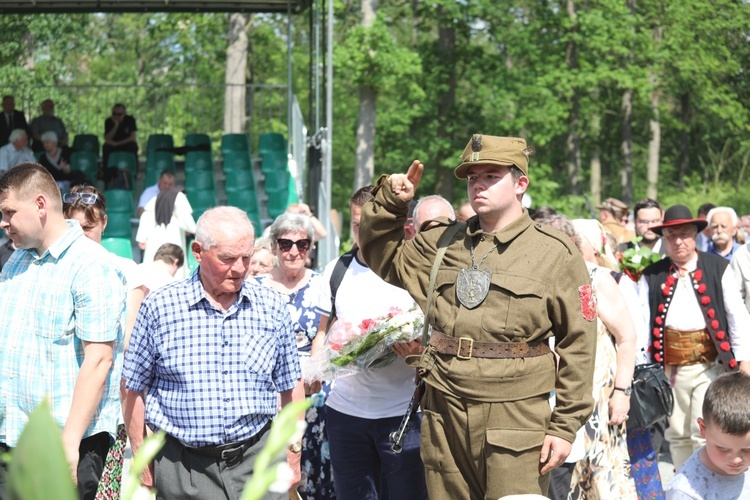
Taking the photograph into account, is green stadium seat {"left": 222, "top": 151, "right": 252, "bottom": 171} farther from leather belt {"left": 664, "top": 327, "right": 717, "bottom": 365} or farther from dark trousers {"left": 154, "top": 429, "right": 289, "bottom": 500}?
dark trousers {"left": 154, "top": 429, "right": 289, "bottom": 500}

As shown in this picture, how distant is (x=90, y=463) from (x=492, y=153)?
1.98 meters

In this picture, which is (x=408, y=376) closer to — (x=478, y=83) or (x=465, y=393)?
(x=465, y=393)

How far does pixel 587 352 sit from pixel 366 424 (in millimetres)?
1485

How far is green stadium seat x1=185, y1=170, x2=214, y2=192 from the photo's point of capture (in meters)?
18.3

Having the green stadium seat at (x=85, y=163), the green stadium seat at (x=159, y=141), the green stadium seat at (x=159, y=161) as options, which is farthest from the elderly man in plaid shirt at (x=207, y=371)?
the green stadium seat at (x=159, y=141)

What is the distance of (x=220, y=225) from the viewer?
3914 mm

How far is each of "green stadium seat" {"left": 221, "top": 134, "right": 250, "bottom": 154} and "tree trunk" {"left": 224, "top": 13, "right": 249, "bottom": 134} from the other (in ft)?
11.4

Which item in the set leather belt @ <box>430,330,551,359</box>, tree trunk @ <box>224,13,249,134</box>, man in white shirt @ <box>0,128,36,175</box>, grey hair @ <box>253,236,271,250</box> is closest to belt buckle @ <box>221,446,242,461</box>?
leather belt @ <box>430,330,551,359</box>

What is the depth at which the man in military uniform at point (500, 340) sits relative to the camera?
3793 millimetres

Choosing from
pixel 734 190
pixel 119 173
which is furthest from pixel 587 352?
pixel 734 190

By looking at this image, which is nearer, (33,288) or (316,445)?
(33,288)

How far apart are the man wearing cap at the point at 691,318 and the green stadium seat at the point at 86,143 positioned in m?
15.2

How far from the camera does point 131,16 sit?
37.4 meters

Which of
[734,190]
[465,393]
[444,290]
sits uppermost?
[444,290]
